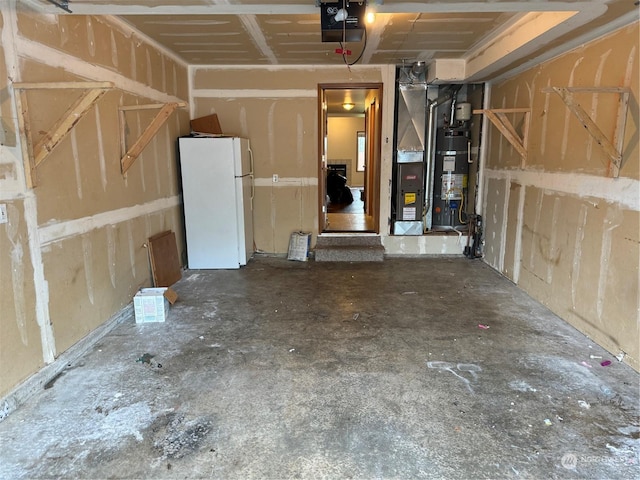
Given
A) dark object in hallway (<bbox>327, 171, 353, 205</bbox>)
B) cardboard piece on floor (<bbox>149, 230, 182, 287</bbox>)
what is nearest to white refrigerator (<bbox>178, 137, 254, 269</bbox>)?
cardboard piece on floor (<bbox>149, 230, 182, 287</bbox>)

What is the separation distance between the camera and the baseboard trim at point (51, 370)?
7.31 feet

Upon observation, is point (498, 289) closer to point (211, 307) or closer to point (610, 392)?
point (610, 392)

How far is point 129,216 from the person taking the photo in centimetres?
366

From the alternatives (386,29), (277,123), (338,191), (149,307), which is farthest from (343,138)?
(149,307)

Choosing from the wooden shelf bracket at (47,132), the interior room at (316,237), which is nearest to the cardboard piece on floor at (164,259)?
the interior room at (316,237)

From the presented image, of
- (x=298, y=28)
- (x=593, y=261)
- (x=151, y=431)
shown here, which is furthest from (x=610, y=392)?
(x=298, y=28)

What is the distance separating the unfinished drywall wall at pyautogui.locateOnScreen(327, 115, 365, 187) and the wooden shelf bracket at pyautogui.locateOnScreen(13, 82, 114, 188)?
Result: 10.4 m

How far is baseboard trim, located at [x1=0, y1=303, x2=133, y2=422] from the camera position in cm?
223

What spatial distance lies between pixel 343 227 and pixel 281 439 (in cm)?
454

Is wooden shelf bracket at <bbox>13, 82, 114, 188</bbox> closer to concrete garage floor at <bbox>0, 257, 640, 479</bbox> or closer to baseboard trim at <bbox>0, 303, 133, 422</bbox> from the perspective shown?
baseboard trim at <bbox>0, 303, 133, 422</bbox>

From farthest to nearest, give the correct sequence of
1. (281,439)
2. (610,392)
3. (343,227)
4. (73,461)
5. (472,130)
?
(343,227) < (472,130) < (610,392) < (281,439) < (73,461)

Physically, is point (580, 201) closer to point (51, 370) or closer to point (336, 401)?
point (336, 401)

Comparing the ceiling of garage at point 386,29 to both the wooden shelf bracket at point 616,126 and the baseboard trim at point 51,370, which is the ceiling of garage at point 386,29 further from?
the baseboard trim at point 51,370

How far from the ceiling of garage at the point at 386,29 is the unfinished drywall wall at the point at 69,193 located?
0.27m
